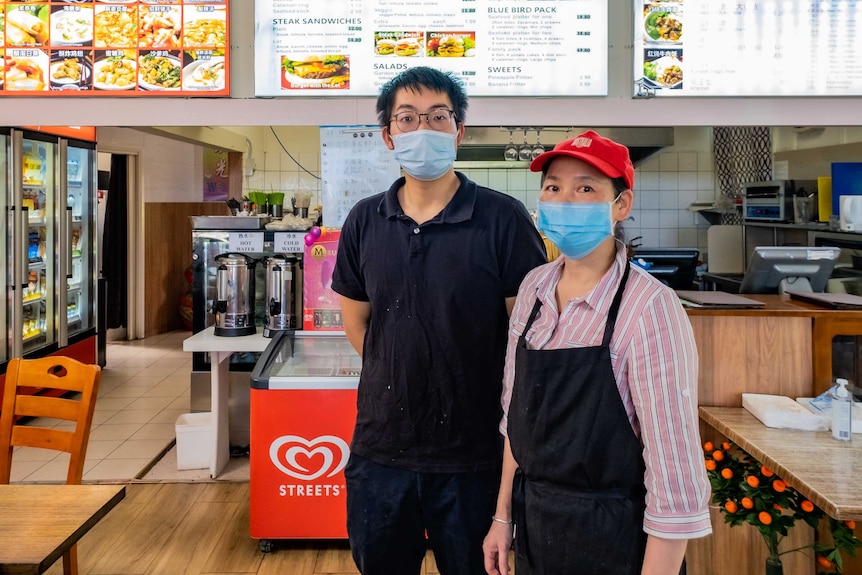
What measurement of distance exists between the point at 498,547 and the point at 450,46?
1975 mm

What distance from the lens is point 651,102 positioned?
2.74 meters

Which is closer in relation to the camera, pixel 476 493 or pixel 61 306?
pixel 476 493

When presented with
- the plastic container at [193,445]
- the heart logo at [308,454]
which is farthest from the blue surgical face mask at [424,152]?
the plastic container at [193,445]

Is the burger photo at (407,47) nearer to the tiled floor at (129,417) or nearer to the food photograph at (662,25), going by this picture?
the food photograph at (662,25)

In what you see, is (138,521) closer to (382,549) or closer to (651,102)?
(382,549)

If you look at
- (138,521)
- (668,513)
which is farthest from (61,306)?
(668,513)

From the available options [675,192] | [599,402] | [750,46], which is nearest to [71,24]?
[599,402]

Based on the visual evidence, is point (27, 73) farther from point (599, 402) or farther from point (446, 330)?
point (599, 402)

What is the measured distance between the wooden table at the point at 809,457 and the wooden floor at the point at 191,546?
1392 mm

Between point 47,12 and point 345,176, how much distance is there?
1345 mm

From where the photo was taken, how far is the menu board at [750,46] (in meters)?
2.64

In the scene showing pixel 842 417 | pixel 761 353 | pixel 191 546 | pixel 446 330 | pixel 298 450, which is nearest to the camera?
pixel 446 330

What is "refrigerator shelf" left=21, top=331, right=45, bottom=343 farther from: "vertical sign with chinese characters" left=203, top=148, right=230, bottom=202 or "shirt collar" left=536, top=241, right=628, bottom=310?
"shirt collar" left=536, top=241, right=628, bottom=310

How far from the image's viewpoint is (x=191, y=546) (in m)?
2.91
